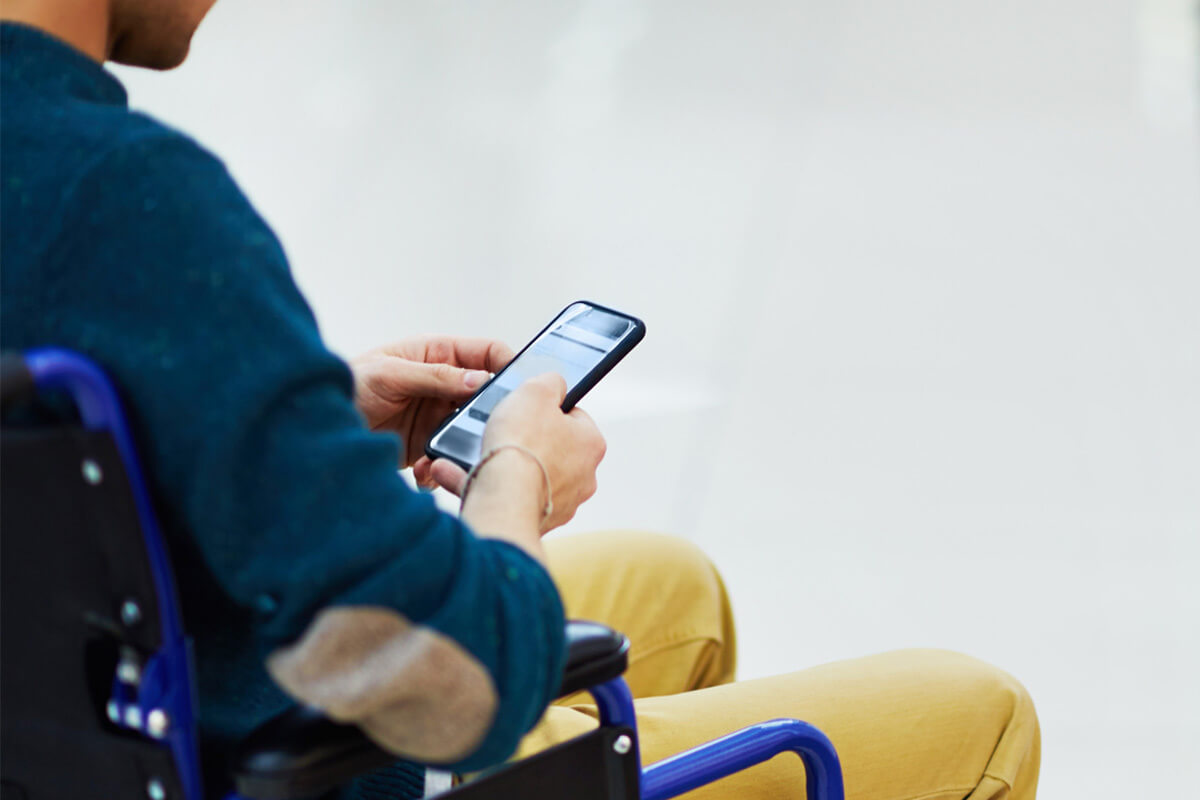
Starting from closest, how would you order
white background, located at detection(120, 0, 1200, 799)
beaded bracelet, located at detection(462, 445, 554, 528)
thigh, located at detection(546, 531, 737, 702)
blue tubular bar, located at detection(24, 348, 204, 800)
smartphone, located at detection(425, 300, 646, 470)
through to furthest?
blue tubular bar, located at detection(24, 348, 204, 800)
beaded bracelet, located at detection(462, 445, 554, 528)
smartphone, located at detection(425, 300, 646, 470)
thigh, located at detection(546, 531, 737, 702)
white background, located at detection(120, 0, 1200, 799)

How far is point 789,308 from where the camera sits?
2760 millimetres

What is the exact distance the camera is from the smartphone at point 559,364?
0.86 m

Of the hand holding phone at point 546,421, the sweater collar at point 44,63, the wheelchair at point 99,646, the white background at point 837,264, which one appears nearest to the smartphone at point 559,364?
the hand holding phone at point 546,421

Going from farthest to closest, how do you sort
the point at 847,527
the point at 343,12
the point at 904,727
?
the point at 343,12 → the point at 847,527 → the point at 904,727

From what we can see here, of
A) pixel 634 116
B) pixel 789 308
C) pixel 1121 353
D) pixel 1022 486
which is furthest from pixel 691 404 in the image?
pixel 634 116

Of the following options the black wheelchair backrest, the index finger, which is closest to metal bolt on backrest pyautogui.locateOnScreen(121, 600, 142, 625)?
the black wheelchair backrest

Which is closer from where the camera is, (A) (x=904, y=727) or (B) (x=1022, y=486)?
(A) (x=904, y=727)

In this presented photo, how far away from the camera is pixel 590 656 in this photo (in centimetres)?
67

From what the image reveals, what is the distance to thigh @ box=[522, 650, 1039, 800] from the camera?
0.87m

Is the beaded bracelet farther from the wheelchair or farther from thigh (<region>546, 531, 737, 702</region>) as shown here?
thigh (<region>546, 531, 737, 702</region>)

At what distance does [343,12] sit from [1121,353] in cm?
255

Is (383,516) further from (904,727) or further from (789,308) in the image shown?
(789,308)

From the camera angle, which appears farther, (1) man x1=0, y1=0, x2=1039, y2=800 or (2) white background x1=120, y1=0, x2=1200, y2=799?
(2) white background x1=120, y1=0, x2=1200, y2=799

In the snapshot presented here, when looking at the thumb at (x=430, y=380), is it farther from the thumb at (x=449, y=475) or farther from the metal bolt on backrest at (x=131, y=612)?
the metal bolt on backrest at (x=131, y=612)
